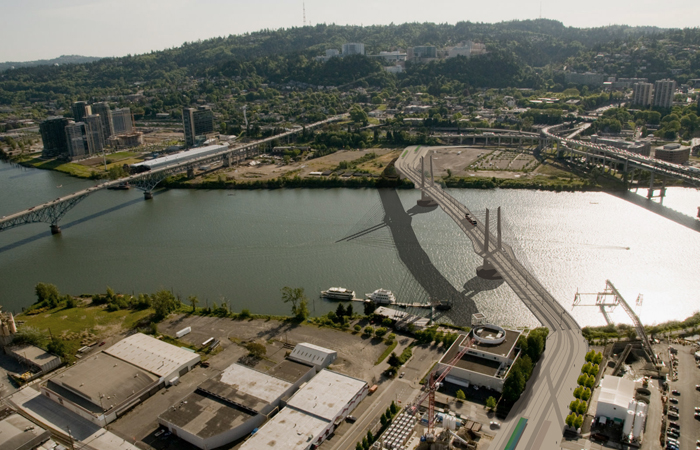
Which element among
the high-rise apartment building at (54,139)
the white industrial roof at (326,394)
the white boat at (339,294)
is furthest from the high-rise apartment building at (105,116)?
the white industrial roof at (326,394)

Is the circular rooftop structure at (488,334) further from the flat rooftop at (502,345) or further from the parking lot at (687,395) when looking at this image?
the parking lot at (687,395)

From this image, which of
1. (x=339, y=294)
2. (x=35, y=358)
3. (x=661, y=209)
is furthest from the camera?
(x=661, y=209)

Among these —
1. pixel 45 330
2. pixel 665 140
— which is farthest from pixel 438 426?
pixel 665 140

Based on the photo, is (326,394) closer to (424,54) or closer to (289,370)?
(289,370)

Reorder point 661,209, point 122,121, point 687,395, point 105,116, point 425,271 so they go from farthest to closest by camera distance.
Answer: point 122,121 → point 105,116 → point 661,209 → point 425,271 → point 687,395

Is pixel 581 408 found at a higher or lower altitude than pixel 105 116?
lower

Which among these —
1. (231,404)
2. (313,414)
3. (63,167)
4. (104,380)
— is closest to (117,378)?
(104,380)

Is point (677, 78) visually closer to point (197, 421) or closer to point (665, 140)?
point (665, 140)
